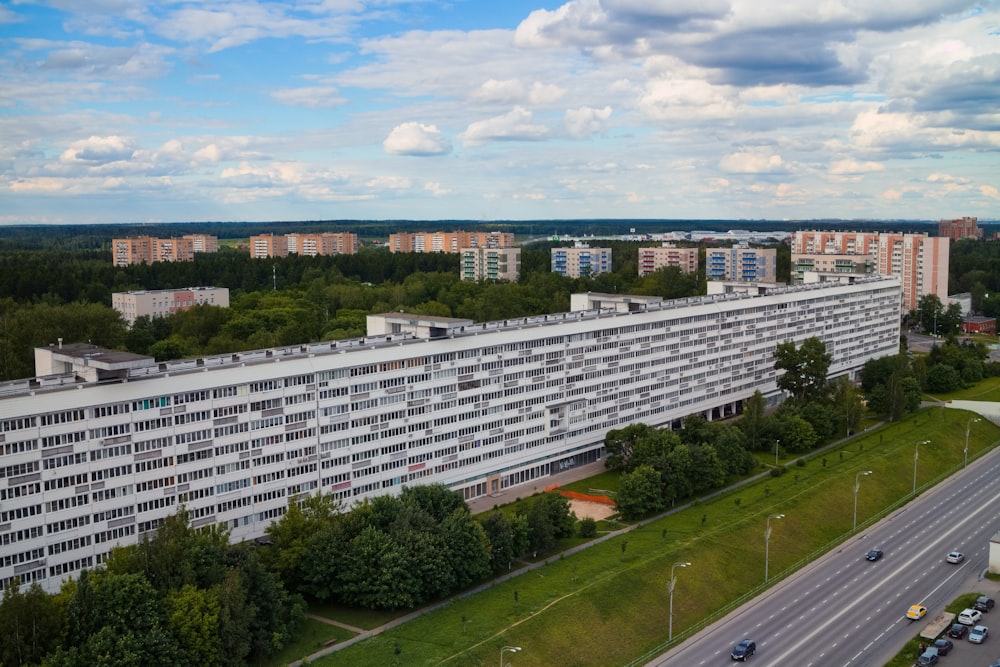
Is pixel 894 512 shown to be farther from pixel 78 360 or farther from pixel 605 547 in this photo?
pixel 78 360

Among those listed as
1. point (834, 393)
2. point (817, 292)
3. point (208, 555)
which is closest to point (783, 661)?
point (208, 555)

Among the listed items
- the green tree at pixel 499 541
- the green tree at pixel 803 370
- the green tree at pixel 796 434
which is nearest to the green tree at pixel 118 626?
the green tree at pixel 499 541

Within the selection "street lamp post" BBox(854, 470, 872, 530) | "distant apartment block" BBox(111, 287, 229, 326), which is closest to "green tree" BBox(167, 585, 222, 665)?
"street lamp post" BBox(854, 470, 872, 530)

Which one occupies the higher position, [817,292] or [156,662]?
[817,292]

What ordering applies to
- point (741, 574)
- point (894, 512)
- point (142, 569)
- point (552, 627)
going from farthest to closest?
point (894, 512), point (741, 574), point (552, 627), point (142, 569)

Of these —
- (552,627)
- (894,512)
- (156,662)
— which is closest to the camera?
(156,662)

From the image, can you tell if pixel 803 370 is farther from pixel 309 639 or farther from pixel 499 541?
pixel 309 639
